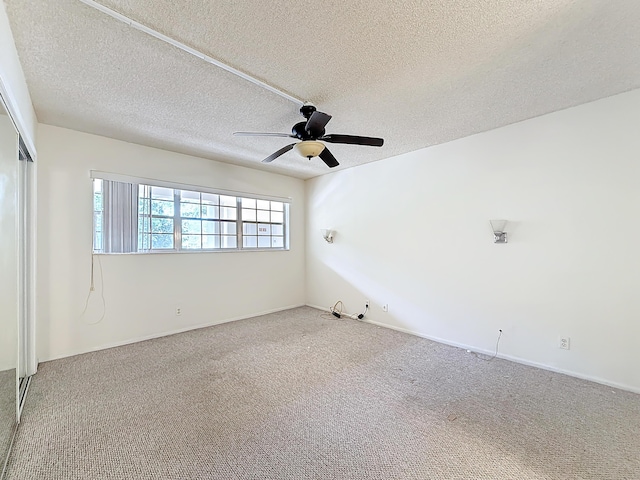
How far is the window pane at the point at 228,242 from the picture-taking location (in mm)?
4571

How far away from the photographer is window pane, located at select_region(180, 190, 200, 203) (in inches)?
161

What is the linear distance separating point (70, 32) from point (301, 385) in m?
3.02

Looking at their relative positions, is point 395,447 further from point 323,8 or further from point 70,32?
point 70,32

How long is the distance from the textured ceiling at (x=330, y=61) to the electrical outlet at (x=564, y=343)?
2254 mm

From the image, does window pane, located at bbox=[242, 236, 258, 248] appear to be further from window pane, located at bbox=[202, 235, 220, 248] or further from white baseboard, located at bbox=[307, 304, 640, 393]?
white baseboard, located at bbox=[307, 304, 640, 393]

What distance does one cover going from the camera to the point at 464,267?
342cm

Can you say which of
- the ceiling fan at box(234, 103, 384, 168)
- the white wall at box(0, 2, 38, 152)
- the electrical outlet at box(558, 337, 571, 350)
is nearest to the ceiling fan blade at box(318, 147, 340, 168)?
the ceiling fan at box(234, 103, 384, 168)

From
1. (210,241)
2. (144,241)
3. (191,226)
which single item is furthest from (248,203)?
(144,241)

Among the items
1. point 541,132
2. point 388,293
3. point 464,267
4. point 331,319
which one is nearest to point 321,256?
point 331,319

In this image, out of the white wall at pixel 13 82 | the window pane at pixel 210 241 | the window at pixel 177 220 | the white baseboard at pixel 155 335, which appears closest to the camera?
the white wall at pixel 13 82

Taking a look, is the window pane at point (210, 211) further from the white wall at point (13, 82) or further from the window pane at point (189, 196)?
the white wall at point (13, 82)

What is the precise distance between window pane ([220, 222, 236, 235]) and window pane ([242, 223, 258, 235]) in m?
0.19

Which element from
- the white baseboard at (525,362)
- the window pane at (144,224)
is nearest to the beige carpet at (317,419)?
the white baseboard at (525,362)

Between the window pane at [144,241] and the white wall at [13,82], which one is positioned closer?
the white wall at [13,82]
